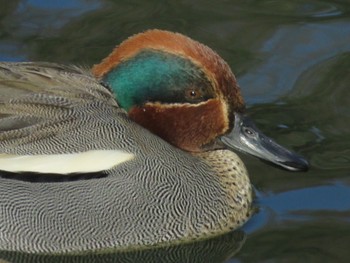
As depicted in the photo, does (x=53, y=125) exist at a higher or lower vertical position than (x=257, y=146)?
higher

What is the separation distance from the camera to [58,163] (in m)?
6.64

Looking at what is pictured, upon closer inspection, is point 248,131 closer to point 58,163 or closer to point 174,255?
point 174,255

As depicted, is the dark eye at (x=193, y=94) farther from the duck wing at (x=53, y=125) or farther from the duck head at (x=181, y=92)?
the duck wing at (x=53, y=125)

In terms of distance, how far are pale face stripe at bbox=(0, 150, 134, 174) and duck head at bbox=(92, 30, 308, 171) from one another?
1.18ft

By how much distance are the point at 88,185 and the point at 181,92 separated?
0.68m

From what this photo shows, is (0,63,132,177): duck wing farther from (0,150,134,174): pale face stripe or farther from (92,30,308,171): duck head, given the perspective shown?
(92,30,308,171): duck head

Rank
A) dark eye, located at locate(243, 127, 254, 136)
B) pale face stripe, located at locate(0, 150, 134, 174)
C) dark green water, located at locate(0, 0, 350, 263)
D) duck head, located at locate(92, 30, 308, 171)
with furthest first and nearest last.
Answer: dark eye, located at locate(243, 127, 254, 136)
dark green water, located at locate(0, 0, 350, 263)
duck head, located at locate(92, 30, 308, 171)
pale face stripe, located at locate(0, 150, 134, 174)

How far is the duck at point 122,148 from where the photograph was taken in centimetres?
663

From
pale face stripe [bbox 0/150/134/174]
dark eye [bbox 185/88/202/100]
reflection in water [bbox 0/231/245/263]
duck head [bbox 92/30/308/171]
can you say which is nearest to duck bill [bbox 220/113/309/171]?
duck head [bbox 92/30/308/171]

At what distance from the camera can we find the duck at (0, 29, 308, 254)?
6.63 metres

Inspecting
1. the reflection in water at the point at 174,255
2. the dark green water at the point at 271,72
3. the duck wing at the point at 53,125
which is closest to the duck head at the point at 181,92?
the duck wing at the point at 53,125

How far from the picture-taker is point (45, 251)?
6.67 m

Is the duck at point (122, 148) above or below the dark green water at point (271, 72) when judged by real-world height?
above

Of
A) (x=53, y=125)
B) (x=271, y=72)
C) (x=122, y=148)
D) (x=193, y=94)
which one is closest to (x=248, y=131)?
(x=193, y=94)
